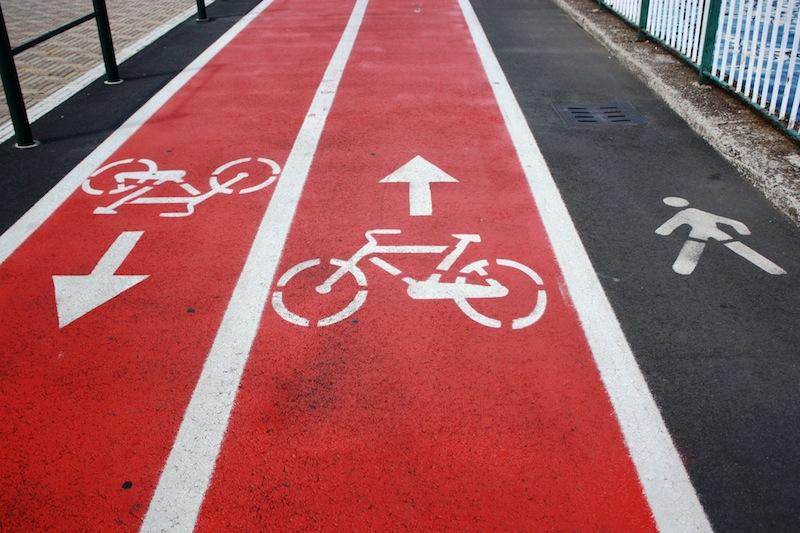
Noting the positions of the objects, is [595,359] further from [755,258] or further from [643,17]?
[643,17]

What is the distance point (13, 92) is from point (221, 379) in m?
4.32

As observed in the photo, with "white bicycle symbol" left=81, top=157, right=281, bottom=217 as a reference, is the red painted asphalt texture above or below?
below

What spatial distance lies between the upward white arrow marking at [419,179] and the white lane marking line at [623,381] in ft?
2.40

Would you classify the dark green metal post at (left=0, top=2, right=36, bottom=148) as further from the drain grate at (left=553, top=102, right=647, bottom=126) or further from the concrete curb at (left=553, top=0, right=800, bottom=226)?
the concrete curb at (left=553, top=0, right=800, bottom=226)

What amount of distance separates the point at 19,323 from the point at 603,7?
1009 cm

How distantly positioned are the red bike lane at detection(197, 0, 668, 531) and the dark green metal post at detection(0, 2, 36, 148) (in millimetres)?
2876

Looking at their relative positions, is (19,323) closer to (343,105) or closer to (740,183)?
(343,105)

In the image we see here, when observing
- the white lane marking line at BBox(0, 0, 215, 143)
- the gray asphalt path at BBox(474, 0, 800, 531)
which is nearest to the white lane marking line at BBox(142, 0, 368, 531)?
the gray asphalt path at BBox(474, 0, 800, 531)

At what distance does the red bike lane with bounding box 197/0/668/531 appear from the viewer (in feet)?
9.16

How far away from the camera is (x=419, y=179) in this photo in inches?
220

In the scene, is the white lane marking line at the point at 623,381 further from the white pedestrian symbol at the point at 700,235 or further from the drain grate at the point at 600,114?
the drain grate at the point at 600,114

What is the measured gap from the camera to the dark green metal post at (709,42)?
7156 millimetres

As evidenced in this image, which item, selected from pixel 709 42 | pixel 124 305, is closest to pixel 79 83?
pixel 124 305

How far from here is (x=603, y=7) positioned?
1130cm
